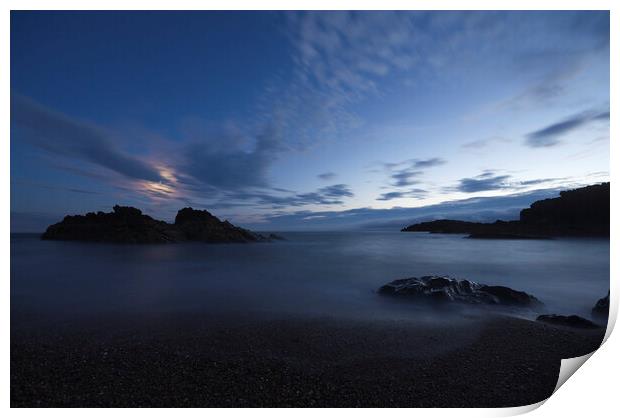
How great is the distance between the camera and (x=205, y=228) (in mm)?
16234

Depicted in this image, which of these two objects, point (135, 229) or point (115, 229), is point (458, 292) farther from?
point (115, 229)

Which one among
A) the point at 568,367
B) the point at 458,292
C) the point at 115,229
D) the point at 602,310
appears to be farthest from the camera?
the point at 115,229

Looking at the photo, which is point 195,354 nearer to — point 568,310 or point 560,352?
point 560,352

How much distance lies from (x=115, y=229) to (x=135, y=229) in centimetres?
89

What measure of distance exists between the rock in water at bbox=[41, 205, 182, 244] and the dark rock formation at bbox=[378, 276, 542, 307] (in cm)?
1357

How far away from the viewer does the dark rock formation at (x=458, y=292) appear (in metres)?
4.33

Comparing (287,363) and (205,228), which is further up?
(205,228)

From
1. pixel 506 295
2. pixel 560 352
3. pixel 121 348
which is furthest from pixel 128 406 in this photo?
pixel 506 295

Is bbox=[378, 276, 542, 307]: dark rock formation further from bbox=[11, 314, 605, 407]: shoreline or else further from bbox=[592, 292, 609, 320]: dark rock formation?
bbox=[11, 314, 605, 407]: shoreline

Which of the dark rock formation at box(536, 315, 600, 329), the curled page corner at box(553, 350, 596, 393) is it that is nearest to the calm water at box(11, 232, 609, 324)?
the dark rock formation at box(536, 315, 600, 329)

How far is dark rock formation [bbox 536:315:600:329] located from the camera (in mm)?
3398

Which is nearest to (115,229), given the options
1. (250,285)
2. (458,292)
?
(250,285)

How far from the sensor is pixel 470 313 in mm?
3822

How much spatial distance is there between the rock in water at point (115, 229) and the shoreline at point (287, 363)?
38.4 feet
